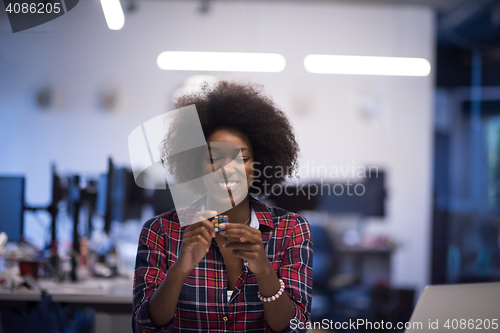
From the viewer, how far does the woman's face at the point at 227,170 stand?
3.80ft

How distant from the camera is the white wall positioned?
11.8ft

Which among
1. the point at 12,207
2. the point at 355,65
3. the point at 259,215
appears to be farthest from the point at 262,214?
the point at 355,65

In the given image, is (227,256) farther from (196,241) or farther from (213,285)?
(196,241)

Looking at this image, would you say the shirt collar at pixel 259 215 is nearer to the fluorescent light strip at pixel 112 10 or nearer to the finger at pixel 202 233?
the finger at pixel 202 233

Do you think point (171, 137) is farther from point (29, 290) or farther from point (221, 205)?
point (29, 290)

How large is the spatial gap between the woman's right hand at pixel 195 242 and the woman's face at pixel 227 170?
0.17 meters

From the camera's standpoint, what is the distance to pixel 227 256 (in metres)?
1.22

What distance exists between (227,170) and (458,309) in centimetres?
71

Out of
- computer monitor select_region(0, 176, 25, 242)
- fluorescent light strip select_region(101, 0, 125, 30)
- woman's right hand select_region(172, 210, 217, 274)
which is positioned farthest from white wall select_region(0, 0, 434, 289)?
woman's right hand select_region(172, 210, 217, 274)

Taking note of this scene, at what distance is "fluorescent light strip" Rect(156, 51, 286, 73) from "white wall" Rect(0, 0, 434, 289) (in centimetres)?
6

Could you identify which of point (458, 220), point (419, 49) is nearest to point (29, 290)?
point (419, 49)

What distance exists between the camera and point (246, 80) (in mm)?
1501

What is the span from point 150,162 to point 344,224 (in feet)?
8.43

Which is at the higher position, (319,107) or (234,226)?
(319,107)
